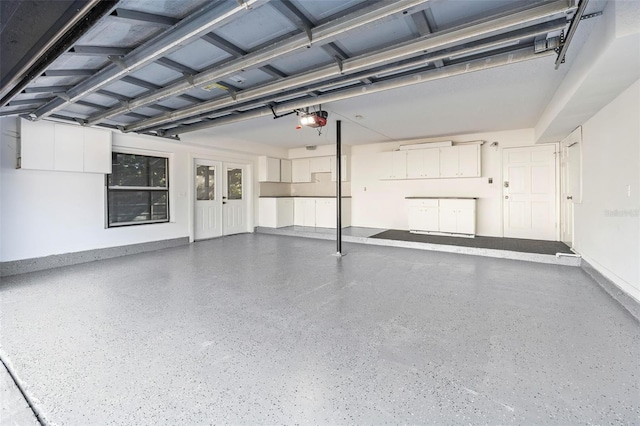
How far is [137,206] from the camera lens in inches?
230

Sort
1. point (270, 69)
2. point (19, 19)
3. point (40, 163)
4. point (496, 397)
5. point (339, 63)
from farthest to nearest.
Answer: point (40, 163) → point (270, 69) → point (339, 63) → point (496, 397) → point (19, 19)

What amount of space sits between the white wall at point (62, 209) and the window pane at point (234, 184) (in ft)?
4.92

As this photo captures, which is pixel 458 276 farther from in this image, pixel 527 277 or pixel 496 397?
pixel 496 397

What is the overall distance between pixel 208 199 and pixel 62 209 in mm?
2966

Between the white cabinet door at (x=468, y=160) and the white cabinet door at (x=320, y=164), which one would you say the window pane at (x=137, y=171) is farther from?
the white cabinet door at (x=468, y=160)

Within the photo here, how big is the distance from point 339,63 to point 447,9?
100 cm

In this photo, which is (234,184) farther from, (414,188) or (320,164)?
(414,188)

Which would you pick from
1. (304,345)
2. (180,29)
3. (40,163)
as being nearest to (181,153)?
(40,163)

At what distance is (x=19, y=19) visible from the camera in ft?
4.81

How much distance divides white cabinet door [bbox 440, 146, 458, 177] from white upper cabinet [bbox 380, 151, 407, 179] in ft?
2.88

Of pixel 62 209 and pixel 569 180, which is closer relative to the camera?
pixel 62 209

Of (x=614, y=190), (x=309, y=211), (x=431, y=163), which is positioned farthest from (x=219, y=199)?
(x=614, y=190)

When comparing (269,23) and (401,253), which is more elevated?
(269,23)

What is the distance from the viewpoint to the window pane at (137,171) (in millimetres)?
5523
